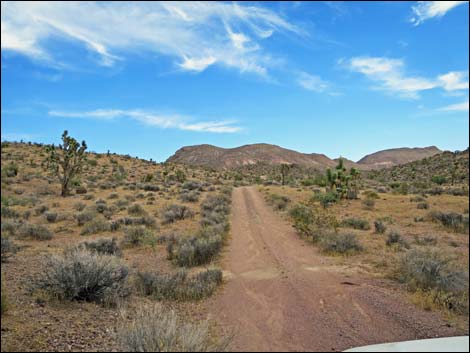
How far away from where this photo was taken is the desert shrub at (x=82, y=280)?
24.0 feet

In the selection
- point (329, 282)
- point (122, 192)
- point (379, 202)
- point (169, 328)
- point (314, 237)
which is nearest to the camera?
point (169, 328)

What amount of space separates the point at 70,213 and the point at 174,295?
16.7m

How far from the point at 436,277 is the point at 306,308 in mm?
2698

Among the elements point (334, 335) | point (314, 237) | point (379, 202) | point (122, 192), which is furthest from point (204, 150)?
point (334, 335)

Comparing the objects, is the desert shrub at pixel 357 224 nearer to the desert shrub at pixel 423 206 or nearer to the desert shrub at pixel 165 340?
the desert shrub at pixel 423 206

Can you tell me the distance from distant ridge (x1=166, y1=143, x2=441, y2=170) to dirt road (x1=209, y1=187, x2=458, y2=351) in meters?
117

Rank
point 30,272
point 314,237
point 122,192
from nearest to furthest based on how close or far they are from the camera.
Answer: point 30,272
point 314,237
point 122,192

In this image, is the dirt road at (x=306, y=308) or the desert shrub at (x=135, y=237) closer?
the dirt road at (x=306, y=308)

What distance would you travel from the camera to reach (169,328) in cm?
414

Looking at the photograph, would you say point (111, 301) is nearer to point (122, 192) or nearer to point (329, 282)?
point (329, 282)

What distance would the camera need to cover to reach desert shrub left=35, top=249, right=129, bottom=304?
7.31 metres

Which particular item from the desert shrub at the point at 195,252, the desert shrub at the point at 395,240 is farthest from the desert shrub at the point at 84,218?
the desert shrub at the point at 395,240

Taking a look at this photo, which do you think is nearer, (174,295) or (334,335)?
(334,335)

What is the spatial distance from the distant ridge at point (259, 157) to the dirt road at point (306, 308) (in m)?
117
